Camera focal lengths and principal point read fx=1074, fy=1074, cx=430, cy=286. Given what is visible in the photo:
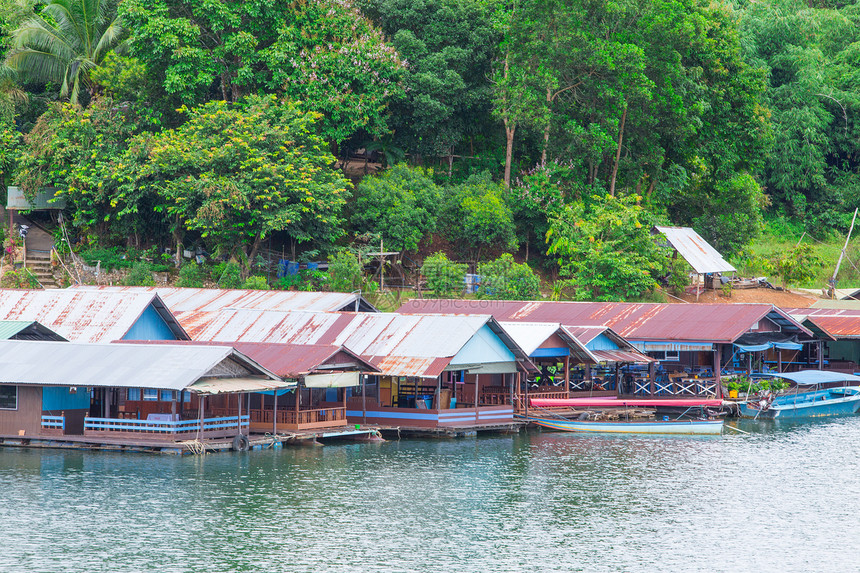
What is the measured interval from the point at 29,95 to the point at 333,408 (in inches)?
1436

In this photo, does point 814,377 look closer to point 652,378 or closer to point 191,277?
point 652,378

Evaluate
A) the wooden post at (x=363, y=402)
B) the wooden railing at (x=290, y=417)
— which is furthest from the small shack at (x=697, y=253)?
the wooden railing at (x=290, y=417)

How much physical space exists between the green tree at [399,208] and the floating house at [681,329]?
760cm

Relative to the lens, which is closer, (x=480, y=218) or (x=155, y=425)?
(x=155, y=425)

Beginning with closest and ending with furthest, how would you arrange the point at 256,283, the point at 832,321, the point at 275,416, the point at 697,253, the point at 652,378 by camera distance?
the point at 275,416, the point at 652,378, the point at 256,283, the point at 832,321, the point at 697,253

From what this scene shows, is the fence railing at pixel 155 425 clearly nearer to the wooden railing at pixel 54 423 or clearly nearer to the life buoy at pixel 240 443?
the wooden railing at pixel 54 423

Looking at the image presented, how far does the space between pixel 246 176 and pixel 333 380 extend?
818 inches

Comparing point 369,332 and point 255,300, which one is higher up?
point 255,300

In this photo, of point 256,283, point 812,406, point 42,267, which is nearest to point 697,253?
point 812,406

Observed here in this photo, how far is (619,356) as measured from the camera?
143 feet

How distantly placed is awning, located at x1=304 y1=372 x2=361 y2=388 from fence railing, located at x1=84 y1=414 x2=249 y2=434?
9.69 ft

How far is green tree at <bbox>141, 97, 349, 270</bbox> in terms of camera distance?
53438mm

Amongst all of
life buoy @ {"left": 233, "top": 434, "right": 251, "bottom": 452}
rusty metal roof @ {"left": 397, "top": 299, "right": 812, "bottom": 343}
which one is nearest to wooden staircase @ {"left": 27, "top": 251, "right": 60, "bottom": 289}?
rusty metal roof @ {"left": 397, "top": 299, "right": 812, "bottom": 343}

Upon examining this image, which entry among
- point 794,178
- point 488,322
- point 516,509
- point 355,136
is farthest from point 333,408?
point 794,178
